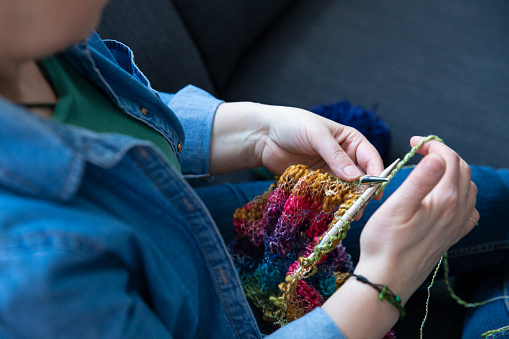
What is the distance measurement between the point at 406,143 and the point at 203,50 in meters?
0.65

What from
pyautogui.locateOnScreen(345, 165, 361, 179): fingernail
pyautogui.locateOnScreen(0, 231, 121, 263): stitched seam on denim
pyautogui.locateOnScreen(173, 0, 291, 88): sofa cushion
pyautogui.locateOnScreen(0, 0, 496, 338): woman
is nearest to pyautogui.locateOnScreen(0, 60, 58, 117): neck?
pyautogui.locateOnScreen(0, 0, 496, 338): woman

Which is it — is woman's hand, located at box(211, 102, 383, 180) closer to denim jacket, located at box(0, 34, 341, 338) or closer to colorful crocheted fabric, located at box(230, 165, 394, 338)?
colorful crocheted fabric, located at box(230, 165, 394, 338)

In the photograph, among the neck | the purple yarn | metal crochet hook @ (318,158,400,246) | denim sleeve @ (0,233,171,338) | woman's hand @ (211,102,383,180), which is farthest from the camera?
the purple yarn

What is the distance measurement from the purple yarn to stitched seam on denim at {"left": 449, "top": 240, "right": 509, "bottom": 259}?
36cm

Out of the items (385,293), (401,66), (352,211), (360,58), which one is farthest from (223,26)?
(385,293)

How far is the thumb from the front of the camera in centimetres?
61

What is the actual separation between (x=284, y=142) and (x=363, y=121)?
1.38ft

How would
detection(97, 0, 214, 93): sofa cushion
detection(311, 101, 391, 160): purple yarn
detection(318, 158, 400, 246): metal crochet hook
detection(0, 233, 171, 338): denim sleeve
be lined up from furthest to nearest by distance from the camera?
detection(311, 101, 391, 160): purple yarn
detection(97, 0, 214, 93): sofa cushion
detection(318, 158, 400, 246): metal crochet hook
detection(0, 233, 171, 338): denim sleeve

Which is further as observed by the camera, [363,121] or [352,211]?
[363,121]

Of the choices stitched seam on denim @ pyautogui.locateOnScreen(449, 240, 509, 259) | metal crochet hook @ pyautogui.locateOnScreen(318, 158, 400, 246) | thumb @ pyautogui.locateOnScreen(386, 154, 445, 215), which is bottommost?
stitched seam on denim @ pyautogui.locateOnScreen(449, 240, 509, 259)

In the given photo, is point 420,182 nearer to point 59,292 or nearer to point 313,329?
point 313,329

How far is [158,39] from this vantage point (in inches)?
44.6

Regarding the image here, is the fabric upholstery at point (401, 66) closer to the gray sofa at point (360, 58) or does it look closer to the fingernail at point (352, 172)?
the gray sofa at point (360, 58)

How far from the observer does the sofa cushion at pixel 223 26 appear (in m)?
1.27
